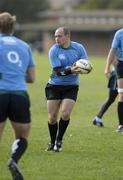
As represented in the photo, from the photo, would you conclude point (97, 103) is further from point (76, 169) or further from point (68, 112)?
point (76, 169)

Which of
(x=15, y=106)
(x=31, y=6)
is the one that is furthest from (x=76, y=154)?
(x=31, y=6)

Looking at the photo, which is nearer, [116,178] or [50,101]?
[116,178]

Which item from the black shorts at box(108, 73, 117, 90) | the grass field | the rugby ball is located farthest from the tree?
the rugby ball

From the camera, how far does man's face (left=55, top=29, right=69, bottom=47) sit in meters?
11.2

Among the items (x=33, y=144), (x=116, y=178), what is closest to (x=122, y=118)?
(x=33, y=144)

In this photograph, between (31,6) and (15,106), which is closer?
(15,106)

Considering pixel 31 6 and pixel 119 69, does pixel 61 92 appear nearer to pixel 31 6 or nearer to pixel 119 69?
pixel 119 69

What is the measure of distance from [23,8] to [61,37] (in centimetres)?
9543

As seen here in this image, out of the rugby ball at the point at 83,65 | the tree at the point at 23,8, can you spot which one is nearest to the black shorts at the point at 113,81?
the rugby ball at the point at 83,65

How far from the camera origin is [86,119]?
16.6m

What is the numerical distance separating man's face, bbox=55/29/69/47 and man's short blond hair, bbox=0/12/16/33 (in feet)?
8.99

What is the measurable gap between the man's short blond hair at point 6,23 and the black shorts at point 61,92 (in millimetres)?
3059

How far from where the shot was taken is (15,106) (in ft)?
27.9

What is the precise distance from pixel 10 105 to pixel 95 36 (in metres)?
88.2
